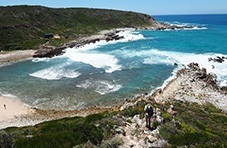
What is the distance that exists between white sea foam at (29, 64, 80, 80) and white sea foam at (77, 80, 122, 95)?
17.3ft

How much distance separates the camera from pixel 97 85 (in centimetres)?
3775

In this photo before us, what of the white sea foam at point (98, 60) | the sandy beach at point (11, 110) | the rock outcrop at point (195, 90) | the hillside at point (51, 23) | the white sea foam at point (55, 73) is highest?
the hillside at point (51, 23)

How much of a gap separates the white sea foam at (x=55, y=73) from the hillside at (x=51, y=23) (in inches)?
1031

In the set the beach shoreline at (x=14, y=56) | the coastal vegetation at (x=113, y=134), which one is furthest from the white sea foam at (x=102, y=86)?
the beach shoreline at (x=14, y=56)

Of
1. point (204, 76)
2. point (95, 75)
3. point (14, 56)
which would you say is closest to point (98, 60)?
point (95, 75)

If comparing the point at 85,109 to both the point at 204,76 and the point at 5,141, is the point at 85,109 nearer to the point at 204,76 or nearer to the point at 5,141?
the point at 5,141

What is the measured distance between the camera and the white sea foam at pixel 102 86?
35428 mm

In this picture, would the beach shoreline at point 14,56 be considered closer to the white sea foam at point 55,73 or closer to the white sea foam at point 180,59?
the white sea foam at point 55,73

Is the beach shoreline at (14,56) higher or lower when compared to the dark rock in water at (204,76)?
higher

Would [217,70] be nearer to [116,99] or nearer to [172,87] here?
[172,87]

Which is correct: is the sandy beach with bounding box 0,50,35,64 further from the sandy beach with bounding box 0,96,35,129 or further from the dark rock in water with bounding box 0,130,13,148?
the dark rock in water with bounding box 0,130,13,148

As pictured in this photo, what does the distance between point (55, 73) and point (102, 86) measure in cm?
1232

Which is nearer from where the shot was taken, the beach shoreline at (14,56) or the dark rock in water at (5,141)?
the dark rock in water at (5,141)

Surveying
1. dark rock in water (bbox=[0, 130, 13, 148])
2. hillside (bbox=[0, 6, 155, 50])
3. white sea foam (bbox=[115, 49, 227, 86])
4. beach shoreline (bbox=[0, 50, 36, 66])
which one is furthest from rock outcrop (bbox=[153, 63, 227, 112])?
hillside (bbox=[0, 6, 155, 50])
